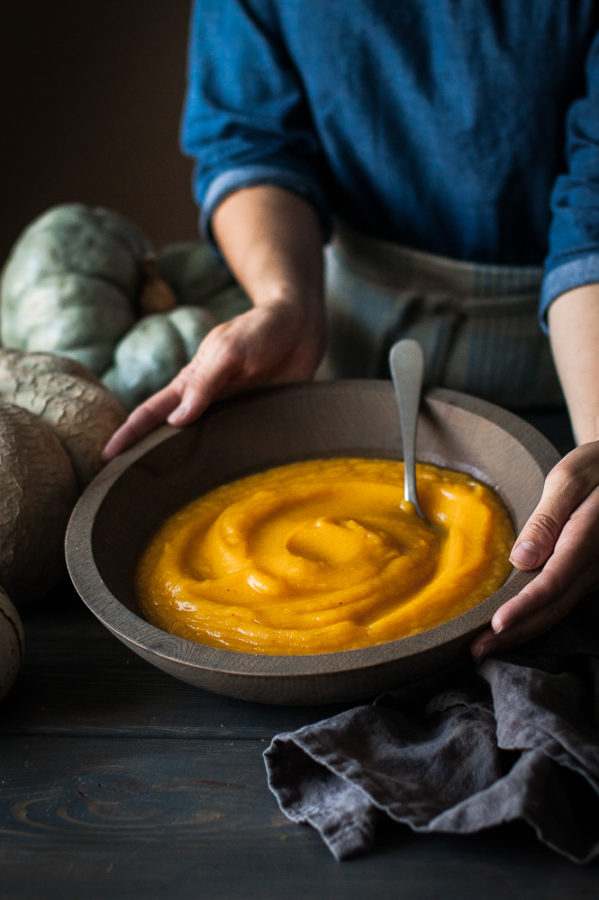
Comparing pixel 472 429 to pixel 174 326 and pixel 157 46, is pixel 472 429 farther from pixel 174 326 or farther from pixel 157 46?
pixel 157 46

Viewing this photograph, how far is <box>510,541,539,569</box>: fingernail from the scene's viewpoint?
108 cm

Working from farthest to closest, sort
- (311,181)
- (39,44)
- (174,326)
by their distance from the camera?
(39,44)
(174,326)
(311,181)

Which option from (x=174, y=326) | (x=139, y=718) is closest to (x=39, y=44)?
(x=174, y=326)

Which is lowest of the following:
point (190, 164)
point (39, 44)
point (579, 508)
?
point (190, 164)

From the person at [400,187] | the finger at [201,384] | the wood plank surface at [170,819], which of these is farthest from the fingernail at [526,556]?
the finger at [201,384]

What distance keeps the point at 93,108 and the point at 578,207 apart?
8.49ft

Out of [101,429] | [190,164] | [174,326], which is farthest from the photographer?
[190,164]

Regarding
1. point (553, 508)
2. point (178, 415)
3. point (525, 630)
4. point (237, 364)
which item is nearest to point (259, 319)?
point (237, 364)

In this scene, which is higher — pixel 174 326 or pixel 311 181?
pixel 311 181

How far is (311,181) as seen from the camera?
207cm

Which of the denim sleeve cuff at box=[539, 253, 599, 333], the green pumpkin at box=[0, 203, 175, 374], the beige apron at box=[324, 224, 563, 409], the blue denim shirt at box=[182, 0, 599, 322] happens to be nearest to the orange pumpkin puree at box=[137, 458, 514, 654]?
the denim sleeve cuff at box=[539, 253, 599, 333]

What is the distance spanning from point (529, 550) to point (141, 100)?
319cm

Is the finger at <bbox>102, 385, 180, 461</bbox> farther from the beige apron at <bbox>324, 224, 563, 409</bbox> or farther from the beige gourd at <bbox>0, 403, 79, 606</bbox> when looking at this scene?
the beige apron at <bbox>324, 224, 563, 409</bbox>

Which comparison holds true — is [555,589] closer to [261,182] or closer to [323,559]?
[323,559]
